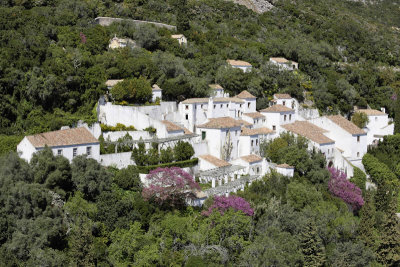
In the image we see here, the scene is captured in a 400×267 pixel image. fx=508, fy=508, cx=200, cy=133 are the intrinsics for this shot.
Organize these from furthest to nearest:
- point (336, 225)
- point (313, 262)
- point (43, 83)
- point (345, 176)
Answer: point (345, 176), point (43, 83), point (336, 225), point (313, 262)

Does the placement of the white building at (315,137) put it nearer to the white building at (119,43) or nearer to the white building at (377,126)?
the white building at (377,126)

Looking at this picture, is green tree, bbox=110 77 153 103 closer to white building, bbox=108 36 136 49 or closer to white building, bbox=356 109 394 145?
white building, bbox=108 36 136 49

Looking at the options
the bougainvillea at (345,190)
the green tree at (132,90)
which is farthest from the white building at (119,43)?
the bougainvillea at (345,190)

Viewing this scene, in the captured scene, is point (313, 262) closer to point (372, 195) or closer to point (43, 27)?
point (372, 195)

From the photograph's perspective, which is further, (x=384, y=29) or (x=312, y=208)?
(x=384, y=29)

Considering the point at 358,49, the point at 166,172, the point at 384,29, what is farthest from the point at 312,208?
the point at 384,29

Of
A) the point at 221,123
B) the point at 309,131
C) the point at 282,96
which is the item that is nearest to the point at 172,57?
the point at 282,96
